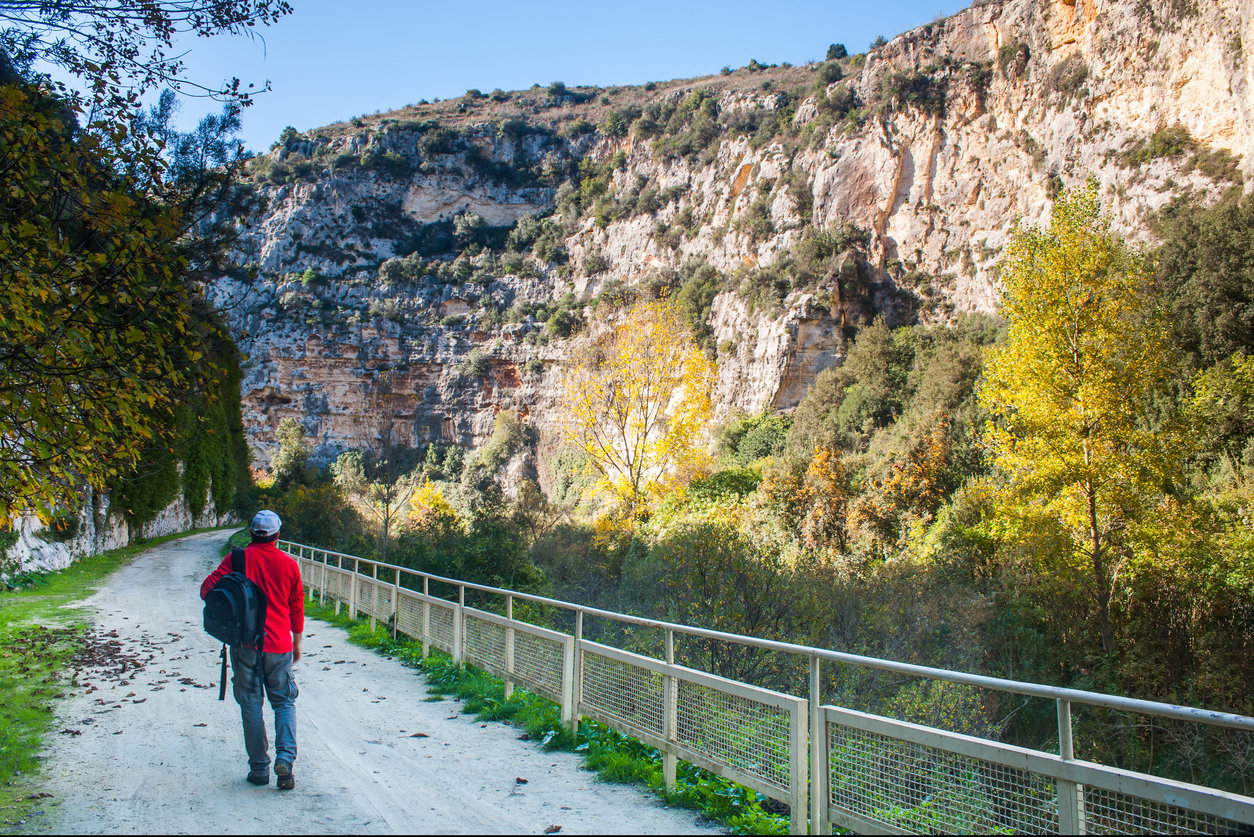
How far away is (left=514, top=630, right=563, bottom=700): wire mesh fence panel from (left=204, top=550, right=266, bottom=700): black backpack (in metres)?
2.49

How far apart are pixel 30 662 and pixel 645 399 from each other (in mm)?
18769

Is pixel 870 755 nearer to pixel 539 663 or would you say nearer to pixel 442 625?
pixel 539 663

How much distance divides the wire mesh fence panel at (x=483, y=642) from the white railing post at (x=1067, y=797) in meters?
5.10

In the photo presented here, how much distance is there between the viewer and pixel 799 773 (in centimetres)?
370

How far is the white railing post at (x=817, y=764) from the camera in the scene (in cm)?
360

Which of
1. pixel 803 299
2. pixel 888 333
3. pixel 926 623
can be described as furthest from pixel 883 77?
pixel 926 623

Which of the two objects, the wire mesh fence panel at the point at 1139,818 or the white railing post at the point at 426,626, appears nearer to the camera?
the wire mesh fence panel at the point at 1139,818

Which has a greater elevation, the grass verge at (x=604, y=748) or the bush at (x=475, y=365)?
the bush at (x=475, y=365)

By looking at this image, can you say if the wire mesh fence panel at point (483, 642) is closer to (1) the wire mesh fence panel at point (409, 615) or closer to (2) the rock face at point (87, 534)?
(1) the wire mesh fence panel at point (409, 615)

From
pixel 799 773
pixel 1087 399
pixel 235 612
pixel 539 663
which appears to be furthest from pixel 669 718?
pixel 1087 399

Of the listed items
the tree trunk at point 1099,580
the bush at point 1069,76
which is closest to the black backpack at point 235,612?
the tree trunk at point 1099,580

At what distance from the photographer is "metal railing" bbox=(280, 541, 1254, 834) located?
257cm

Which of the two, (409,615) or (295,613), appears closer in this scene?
(295,613)

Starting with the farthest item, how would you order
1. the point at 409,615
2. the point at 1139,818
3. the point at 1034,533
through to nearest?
1. the point at 1034,533
2. the point at 409,615
3. the point at 1139,818
